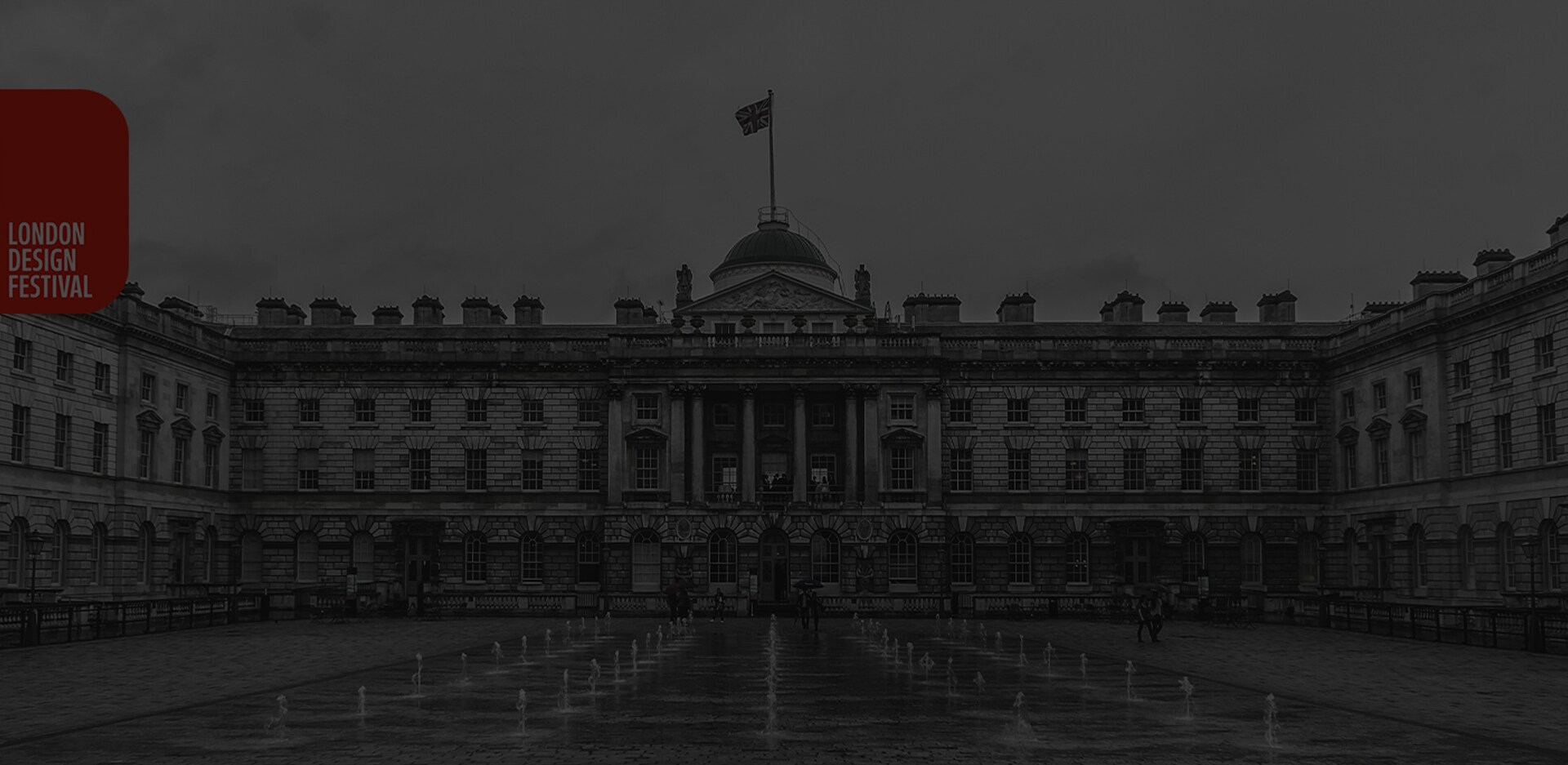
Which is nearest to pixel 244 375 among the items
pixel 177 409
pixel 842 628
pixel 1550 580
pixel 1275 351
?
pixel 177 409

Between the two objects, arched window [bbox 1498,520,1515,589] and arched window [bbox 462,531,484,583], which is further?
arched window [bbox 462,531,484,583]

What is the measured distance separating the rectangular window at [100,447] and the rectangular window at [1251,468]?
47876 mm

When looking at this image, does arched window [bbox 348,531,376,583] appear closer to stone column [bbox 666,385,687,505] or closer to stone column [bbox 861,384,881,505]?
stone column [bbox 666,385,687,505]

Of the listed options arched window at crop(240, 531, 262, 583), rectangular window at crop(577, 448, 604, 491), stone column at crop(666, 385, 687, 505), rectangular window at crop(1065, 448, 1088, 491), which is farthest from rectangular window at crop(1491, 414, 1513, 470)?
arched window at crop(240, 531, 262, 583)

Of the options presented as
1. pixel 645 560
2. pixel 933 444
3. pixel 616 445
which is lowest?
pixel 645 560

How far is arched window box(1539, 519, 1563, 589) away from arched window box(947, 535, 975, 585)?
26.1m

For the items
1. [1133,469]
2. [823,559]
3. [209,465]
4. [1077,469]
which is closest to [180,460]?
[209,465]

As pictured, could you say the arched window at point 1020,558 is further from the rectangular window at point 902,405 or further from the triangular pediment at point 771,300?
the triangular pediment at point 771,300

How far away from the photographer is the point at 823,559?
70.4 m

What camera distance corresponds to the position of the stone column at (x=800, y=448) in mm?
70812

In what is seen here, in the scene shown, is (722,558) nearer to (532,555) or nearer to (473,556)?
(532,555)

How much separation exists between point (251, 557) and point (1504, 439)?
5259 centimetres

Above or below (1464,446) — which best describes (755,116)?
above

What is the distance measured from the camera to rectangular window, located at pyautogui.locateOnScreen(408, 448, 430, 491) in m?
72.3
